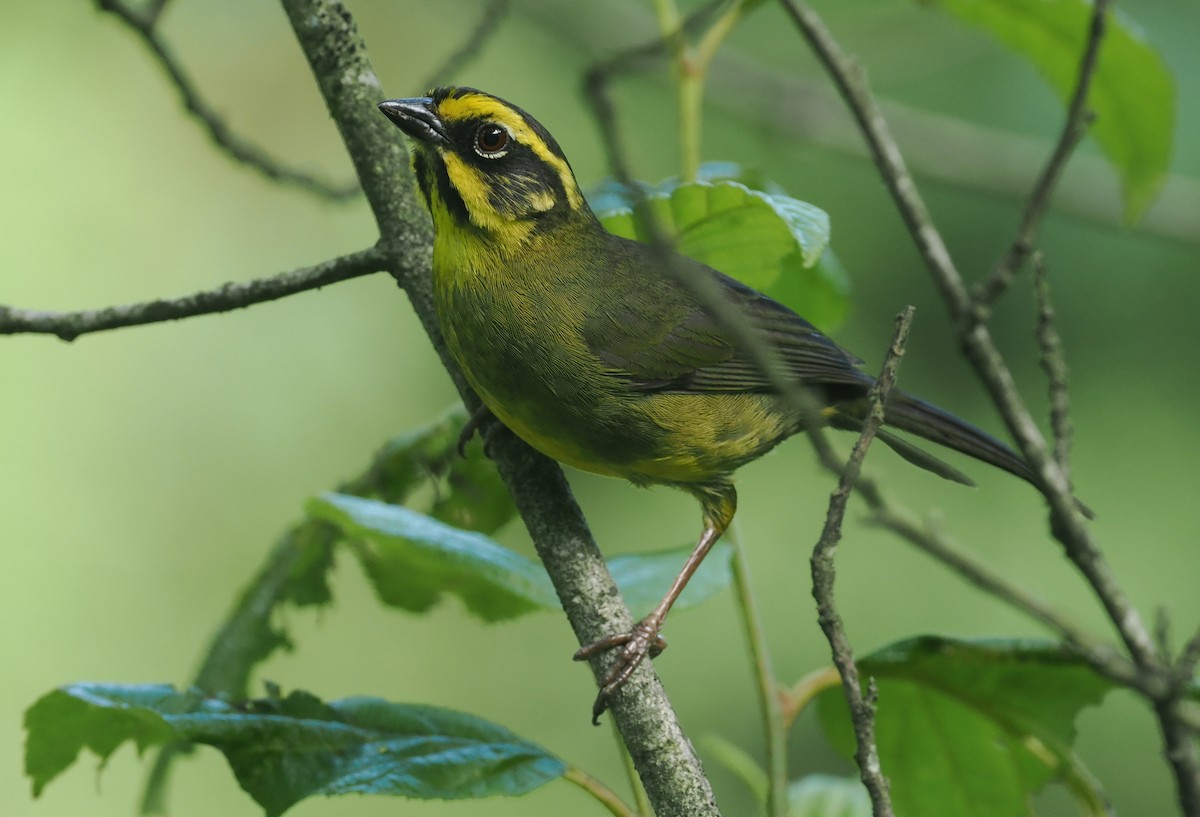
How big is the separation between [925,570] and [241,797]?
3659mm

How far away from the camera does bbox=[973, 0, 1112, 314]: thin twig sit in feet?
7.06

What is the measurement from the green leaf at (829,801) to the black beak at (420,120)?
5.56 ft

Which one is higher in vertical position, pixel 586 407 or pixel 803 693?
pixel 586 407

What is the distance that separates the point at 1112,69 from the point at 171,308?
7.66ft

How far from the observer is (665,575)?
294cm

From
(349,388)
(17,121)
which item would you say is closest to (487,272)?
(349,388)

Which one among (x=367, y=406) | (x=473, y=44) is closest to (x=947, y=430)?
(x=473, y=44)

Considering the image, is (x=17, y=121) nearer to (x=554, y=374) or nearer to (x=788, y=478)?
(x=788, y=478)

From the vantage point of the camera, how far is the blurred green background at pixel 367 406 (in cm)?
640

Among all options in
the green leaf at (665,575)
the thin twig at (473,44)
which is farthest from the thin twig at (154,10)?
the green leaf at (665,575)

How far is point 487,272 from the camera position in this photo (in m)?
2.97

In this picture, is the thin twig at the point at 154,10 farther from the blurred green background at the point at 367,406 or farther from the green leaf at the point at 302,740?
the blurred green background at the point at 367,406

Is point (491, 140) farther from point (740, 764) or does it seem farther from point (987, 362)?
Result: point (740, 764)

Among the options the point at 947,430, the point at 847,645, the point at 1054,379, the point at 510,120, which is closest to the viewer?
the point at 847,645
